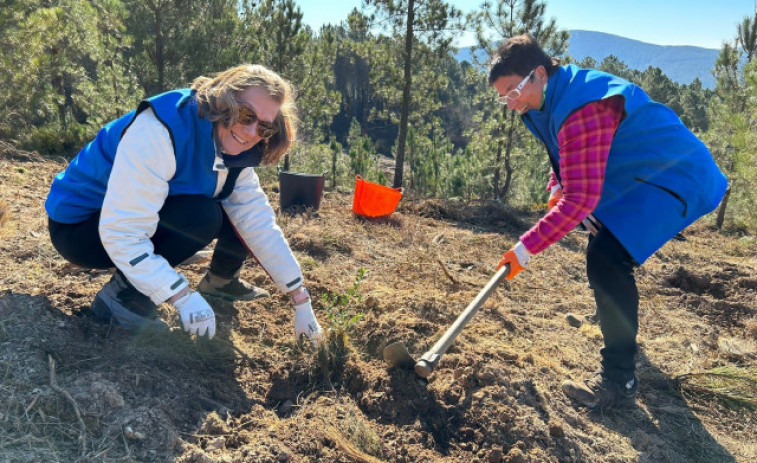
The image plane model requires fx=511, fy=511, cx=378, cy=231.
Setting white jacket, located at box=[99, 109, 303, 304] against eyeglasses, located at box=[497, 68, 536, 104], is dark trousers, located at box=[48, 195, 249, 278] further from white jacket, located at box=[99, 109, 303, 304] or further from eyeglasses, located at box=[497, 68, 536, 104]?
eyeglasses, located at box=[497, 68, 536, 104]

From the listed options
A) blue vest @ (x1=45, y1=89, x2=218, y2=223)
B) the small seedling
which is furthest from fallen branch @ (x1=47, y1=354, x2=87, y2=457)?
the small seedling

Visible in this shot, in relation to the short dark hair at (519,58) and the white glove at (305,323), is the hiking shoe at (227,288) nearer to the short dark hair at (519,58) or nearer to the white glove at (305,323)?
the white glove at (305,323)

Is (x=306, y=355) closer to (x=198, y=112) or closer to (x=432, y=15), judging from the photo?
(x=198, y=112)

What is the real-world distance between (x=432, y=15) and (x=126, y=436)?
767cm

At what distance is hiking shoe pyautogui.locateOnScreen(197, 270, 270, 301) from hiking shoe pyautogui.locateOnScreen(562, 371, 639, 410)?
5.21 feet

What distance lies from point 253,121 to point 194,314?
0.73 metres

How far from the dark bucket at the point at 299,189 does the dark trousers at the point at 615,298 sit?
3476mm

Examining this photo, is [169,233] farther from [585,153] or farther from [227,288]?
[585,153]

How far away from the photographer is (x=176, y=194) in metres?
2.00

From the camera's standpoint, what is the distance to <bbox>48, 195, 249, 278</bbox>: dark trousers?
78.5 inches

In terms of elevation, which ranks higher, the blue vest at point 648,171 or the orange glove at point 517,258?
the blue vest at point 648,171

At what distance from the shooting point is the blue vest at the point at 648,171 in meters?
2.04

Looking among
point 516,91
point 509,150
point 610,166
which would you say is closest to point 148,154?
point 516,91

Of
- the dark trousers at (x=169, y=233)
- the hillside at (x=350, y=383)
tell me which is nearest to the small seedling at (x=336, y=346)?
the hillside at (x=350, y=383)
